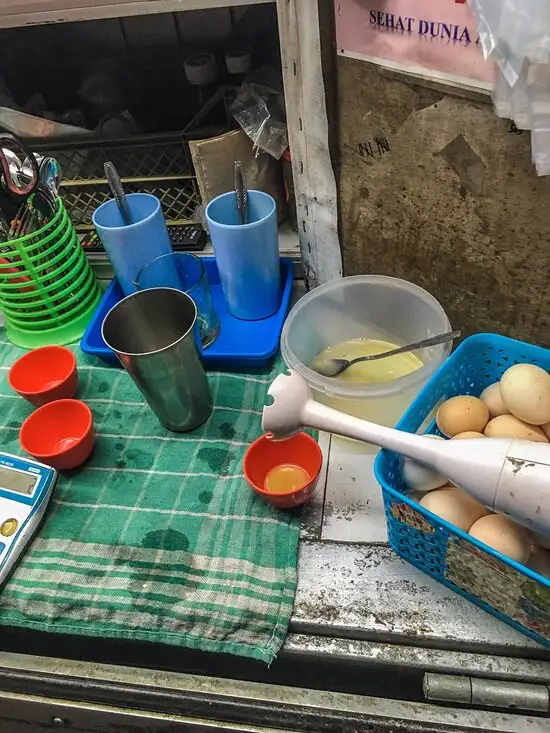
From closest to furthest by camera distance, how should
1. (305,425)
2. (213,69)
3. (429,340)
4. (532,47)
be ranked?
1. (532,47)
2. (305,425)
3. (429,340)
4. (213,69)

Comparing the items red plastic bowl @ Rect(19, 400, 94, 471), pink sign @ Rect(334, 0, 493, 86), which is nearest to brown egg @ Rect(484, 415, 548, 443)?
pink sign @ Rect(334, 0, 493, 86)

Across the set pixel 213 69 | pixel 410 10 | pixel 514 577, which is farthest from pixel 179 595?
pixel 213 69

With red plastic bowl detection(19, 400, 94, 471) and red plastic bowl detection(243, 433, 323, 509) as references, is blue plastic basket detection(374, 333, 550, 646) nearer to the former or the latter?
red plastic bowl detection(243, 433, 323, 509)

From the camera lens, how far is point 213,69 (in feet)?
2.92

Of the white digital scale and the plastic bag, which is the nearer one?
the white digital scale

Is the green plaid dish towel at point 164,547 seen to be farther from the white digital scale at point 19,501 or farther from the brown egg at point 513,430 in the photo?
the brown egg at point 513,430

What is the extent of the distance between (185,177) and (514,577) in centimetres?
71

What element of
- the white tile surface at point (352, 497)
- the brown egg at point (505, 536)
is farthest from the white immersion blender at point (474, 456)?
the white tile surface at point (352, 497)

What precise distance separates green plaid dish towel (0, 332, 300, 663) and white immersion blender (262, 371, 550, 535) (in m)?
0.15

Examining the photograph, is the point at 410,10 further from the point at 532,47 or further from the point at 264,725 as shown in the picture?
the point at 264,725

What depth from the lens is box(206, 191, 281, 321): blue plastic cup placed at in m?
0.77

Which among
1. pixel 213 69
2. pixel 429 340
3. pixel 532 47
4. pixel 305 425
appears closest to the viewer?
pixel 532 47

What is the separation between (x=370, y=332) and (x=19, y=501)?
1.63ft

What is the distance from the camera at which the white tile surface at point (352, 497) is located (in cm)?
64
